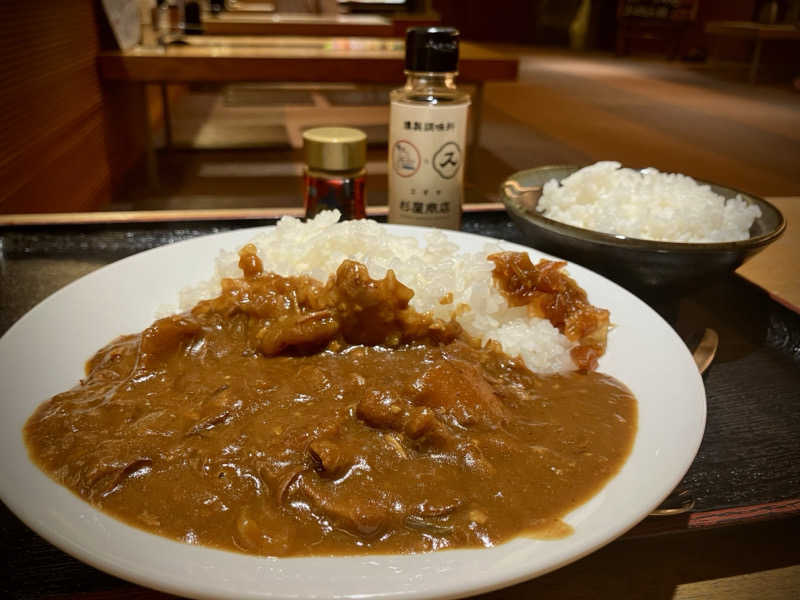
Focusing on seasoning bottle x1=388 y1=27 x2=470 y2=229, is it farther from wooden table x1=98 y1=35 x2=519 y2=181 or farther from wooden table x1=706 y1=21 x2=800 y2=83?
wooden table x1=706 y1=21 x2=800 y2=83

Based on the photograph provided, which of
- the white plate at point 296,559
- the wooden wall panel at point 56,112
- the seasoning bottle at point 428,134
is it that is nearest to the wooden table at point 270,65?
the wooden wall panel at point 56,112

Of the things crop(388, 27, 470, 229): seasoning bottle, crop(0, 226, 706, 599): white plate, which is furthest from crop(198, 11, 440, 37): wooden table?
crop(0, 226, 706, 599): white plate

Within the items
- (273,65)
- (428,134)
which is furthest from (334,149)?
(273,65)

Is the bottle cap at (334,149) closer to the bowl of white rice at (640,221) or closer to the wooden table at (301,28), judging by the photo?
the bowl of white rice at (640,221)

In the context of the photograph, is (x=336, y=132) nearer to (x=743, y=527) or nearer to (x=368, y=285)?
(x=368, y=285)

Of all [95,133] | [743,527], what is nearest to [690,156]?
[95,133]

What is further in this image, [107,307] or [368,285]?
[107,307]

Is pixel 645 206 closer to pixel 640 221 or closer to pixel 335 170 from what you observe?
pixel 640 221
